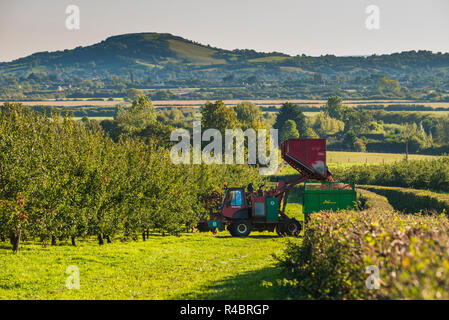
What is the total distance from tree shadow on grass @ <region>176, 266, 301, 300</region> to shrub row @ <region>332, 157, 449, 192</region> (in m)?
51.9

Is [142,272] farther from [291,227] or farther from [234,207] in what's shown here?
[291,227]

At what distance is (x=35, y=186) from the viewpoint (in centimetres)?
2556

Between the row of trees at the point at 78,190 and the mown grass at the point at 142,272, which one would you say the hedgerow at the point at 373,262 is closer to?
the mown grass at the point at 142,272

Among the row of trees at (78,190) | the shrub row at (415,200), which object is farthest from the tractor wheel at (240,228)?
the shrub row at (415,200)

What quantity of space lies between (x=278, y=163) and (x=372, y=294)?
9366cm

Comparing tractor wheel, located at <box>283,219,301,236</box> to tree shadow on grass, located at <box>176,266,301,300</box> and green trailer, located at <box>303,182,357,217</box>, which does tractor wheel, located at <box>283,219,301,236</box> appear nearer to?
green trailer, located at <box>303,182,357,217</box>

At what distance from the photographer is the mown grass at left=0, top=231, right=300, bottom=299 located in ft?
55.3

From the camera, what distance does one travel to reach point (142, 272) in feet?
70.5

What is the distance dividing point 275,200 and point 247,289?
1888cm

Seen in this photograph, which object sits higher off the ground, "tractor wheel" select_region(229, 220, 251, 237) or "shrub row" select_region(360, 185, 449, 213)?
Answer: "tractor wheel" select_region(229, 220, 251, 237)

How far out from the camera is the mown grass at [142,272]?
16.8m

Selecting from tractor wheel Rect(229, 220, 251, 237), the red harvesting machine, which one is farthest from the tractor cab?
tractor wheel Rect(229, 220, 251, 237)

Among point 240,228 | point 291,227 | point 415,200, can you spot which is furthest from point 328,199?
point 415,200
